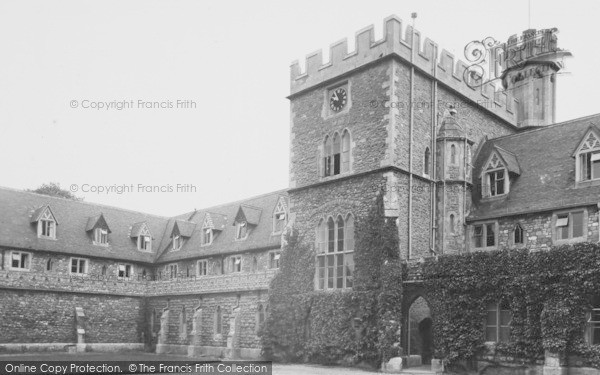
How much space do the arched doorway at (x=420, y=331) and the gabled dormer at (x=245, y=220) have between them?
14.6m

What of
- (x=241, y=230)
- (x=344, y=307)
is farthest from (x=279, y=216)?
(x=344, y=307)

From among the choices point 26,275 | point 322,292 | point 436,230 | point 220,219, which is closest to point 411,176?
point 436,230

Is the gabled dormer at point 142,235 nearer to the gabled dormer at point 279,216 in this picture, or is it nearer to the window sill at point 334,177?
the gabled dormer at point 279,216

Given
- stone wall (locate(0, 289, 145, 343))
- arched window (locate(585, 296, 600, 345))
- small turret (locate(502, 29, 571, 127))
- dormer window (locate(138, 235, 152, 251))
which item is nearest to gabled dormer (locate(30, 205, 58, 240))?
stone wall (locate(0, 289, 145, 343))

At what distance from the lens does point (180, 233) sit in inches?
1865

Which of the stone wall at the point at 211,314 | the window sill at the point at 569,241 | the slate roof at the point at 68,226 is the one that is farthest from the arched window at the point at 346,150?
the slate roof at the point at 68,226

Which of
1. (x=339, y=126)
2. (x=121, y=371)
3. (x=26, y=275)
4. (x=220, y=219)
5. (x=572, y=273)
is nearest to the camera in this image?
(x=572, y=273)

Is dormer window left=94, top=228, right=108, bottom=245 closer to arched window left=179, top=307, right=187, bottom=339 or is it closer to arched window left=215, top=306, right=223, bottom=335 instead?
arched window left=179, top=307, right=187, bottom=339

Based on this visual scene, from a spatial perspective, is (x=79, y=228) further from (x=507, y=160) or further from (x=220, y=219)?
(x=507, y=160)

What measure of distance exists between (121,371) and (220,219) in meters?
19.3

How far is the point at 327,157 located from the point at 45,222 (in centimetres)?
2222

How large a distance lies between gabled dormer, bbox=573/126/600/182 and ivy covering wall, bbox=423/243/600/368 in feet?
14.7

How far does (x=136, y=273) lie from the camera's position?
4750 centimetres

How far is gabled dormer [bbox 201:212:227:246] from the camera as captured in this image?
4444 centimetres
